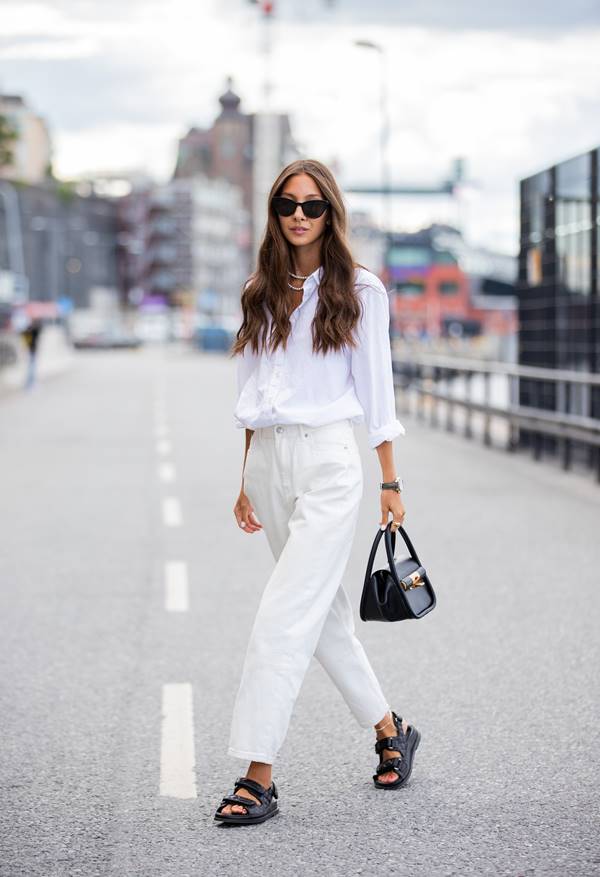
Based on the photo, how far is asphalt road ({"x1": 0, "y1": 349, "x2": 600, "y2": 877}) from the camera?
4199 mm

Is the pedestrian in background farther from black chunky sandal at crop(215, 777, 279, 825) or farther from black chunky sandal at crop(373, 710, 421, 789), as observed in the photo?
black chunky sandal at crop(215, 777, 279, 825)

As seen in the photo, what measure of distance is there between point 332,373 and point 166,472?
11644 millimetres

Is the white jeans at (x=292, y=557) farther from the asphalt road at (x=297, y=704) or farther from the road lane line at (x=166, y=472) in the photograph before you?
the road lane line at (x=166, y=472)

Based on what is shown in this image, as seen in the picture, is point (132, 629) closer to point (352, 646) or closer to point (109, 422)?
point (352, 646)

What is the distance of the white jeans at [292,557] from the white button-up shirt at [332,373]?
0.06 metres

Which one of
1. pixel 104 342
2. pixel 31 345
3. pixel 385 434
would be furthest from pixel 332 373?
pixel 104 342

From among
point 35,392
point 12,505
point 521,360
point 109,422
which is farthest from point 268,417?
point 35,392

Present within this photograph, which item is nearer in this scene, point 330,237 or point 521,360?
point 330,237

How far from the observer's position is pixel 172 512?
1251 centimetres

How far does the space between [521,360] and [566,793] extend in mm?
15683

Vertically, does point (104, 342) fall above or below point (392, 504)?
below

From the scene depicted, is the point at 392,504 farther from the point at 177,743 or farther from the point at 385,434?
the point at 177,743

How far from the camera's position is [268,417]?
4379mm

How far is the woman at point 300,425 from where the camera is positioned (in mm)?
4305
